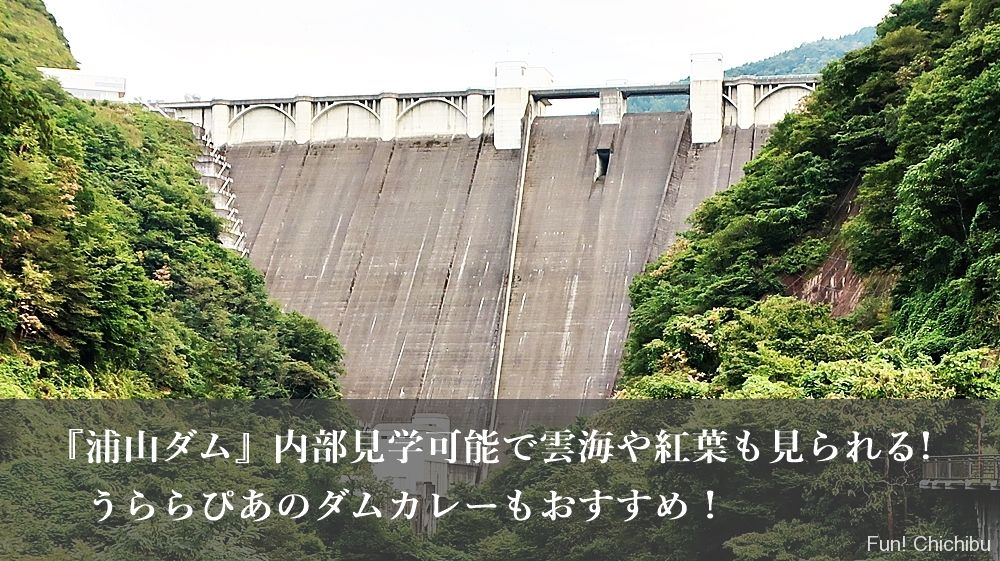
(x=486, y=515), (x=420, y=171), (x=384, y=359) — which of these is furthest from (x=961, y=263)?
(x=420, y=171)

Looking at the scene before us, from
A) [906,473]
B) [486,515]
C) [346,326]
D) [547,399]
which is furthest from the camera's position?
[346,326]

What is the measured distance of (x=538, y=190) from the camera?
234ft

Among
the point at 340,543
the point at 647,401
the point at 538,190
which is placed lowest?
the point at 340,543

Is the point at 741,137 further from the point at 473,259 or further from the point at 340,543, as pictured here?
the point at 340,543

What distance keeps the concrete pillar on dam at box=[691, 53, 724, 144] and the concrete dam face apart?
48 centimetres

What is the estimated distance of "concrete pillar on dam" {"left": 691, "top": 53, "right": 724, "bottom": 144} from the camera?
72.4 meters

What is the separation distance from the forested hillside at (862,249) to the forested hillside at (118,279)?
1053 centimetres

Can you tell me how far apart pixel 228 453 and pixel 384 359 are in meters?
24.3

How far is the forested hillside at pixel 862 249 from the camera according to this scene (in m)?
35.7

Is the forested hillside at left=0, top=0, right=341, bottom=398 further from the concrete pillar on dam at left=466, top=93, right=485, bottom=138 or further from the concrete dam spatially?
the concrete pillar on dam at left=466, top=93, right=485, bottom=138

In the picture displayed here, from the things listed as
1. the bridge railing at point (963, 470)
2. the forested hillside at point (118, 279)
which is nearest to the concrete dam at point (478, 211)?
the forested hillside at point (118, 279)

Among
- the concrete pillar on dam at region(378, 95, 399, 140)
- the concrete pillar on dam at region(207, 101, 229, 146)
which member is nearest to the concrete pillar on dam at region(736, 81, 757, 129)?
the concrete pillar on dam at region(378, 95, 399, 140)

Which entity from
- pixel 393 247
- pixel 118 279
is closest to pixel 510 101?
pixel 393 247

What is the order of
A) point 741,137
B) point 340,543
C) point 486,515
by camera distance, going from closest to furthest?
point 340,543, point 486,515, point 741,137
